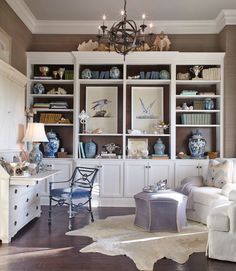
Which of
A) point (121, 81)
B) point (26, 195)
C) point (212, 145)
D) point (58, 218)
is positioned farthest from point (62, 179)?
point (212, 145)

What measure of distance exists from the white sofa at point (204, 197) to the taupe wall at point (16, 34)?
3.56 m

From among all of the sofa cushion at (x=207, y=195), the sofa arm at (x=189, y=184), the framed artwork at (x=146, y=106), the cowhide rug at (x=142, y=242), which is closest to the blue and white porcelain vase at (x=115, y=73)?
the framed artwork at (x=146, y=106)

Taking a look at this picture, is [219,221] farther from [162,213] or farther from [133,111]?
[133,111]

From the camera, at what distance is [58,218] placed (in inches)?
194

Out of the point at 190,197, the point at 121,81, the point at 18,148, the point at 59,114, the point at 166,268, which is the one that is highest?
the point at 121,81

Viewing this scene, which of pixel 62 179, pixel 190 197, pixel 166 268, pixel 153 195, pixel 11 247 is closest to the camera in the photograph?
pixel 166 268

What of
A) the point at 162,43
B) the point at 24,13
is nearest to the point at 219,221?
the point at 162,43

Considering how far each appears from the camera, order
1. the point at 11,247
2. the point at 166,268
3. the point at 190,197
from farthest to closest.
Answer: the point at 190,197 < the point at 11,247 < the point at 166,268

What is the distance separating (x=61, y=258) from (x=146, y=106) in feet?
11.8

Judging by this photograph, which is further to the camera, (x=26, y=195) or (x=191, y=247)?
(x=26, y=195)

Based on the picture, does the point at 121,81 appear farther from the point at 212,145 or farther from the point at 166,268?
the point at 166,268

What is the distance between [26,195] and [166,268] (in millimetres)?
2204

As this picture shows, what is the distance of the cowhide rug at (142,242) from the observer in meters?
3.33

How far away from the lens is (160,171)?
19.2ft
